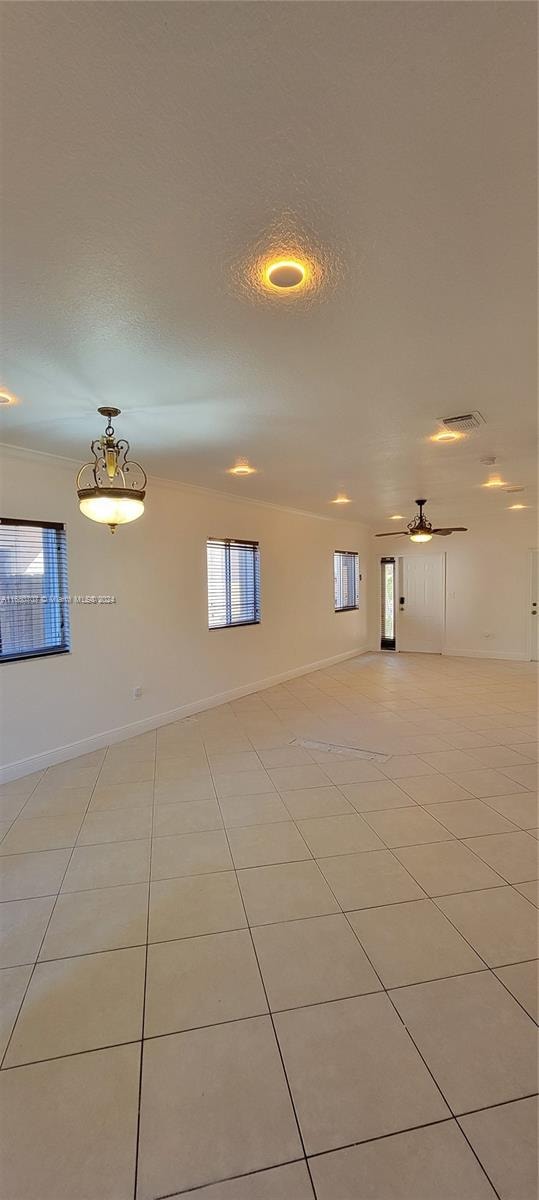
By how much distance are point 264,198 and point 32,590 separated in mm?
3314

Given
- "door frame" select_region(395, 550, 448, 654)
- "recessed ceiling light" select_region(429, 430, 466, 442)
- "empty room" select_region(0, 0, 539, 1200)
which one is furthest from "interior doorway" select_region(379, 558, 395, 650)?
"recessed ceiling light" select_region(429, 430, 466, 442)

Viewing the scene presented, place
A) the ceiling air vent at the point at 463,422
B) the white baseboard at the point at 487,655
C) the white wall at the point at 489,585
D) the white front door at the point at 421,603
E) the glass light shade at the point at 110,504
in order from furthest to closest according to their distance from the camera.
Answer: the white front door at the point at 421,603 < the white baseboard at the point at 487,655 < the white wall at the point at 489,585 < the ceiling air vent at the point at 463,422 < the glass light shade at the point at 110,504

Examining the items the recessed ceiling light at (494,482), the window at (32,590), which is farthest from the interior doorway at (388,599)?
the window at (32,590)

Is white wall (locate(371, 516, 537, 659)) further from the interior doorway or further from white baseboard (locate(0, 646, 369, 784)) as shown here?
white baseboard (locate(0, 646, 369, 784))

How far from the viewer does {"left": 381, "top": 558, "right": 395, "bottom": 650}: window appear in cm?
995

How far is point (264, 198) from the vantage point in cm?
129

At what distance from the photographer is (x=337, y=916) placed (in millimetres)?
2127

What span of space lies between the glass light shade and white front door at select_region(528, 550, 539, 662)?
7645 mm

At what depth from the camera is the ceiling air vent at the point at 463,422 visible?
121 inches

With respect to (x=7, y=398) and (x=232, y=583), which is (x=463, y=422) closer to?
(x=7, y=398)

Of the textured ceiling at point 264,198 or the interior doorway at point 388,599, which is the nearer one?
the textured ceiling at point 264,198

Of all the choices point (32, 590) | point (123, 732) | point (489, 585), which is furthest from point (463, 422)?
point (489, 585)

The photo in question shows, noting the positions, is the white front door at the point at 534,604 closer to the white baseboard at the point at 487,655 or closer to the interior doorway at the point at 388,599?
the white baseboard at the point at 487,655

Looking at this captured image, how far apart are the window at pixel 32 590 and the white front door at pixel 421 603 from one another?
283 inches
